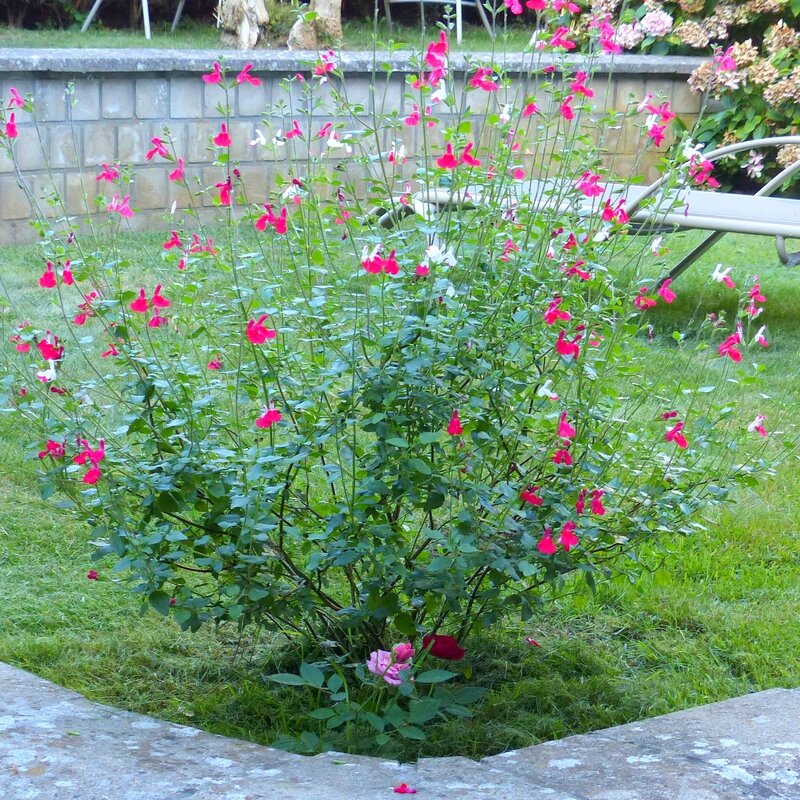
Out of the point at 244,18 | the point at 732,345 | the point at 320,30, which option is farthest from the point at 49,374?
the point at 244,18

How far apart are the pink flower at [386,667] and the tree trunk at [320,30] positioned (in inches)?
242

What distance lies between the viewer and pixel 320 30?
7734mm

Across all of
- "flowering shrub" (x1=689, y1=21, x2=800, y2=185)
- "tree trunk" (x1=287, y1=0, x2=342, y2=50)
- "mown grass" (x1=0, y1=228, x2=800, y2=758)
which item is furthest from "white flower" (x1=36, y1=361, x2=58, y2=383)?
"flowering shrub" (x1=689, y1=21, x2=800, y2=185)

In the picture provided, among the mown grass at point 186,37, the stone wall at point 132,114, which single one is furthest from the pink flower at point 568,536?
the mown grass at point 186,37

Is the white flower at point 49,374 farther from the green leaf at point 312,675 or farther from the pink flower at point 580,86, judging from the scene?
the pink flower at point 580,86

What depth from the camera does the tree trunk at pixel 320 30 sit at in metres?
7.51

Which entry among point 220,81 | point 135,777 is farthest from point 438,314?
point 135,777

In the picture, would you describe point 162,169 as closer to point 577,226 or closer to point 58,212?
point 58,212

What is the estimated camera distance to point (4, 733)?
145 centimetres

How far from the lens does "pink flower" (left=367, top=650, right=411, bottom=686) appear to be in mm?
1783

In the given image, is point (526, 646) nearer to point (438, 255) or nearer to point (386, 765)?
point (386, 765)

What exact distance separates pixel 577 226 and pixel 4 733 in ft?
4.00

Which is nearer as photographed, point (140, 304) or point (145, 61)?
point (140, 304)

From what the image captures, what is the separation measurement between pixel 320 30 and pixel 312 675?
6.62m
